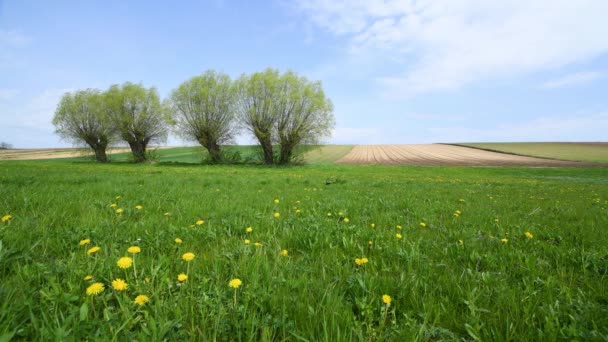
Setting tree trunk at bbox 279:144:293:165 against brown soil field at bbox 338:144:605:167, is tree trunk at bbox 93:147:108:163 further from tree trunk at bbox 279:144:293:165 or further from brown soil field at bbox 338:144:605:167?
brown soil field at bbox 338:144:605:167

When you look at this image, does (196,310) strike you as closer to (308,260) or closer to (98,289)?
(98,289)

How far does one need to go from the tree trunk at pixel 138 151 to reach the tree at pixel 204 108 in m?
8.26

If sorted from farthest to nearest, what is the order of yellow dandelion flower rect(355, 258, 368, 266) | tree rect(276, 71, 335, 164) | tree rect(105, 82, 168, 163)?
tree rect(105, 82, 168, 163) → tree rect(276, 71, 335, 164) → yellow dandelion flower rect(355, 258, 368, 266)

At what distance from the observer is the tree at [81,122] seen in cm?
3938

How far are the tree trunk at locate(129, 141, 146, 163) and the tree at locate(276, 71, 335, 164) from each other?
22.4 metres

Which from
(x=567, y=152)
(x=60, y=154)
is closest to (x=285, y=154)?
(x=60, y=154)

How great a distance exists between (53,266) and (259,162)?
1310 inches

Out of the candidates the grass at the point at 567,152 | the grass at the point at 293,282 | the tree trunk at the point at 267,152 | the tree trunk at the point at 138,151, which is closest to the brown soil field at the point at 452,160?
the grass at the point at 567,152

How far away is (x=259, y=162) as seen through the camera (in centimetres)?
3484

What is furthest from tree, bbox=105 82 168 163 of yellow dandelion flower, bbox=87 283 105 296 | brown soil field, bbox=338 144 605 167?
yellow dandelion flower, bbox=87 283 105 296

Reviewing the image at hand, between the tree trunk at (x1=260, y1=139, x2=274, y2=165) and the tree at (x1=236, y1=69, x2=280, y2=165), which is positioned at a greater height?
the tree at (x1=236, y1=69, x2=280, y2=165)

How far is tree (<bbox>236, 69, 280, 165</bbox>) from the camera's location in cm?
3122

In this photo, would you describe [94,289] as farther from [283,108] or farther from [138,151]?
[138,151]

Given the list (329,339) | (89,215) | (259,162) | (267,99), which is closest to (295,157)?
(259,162)
